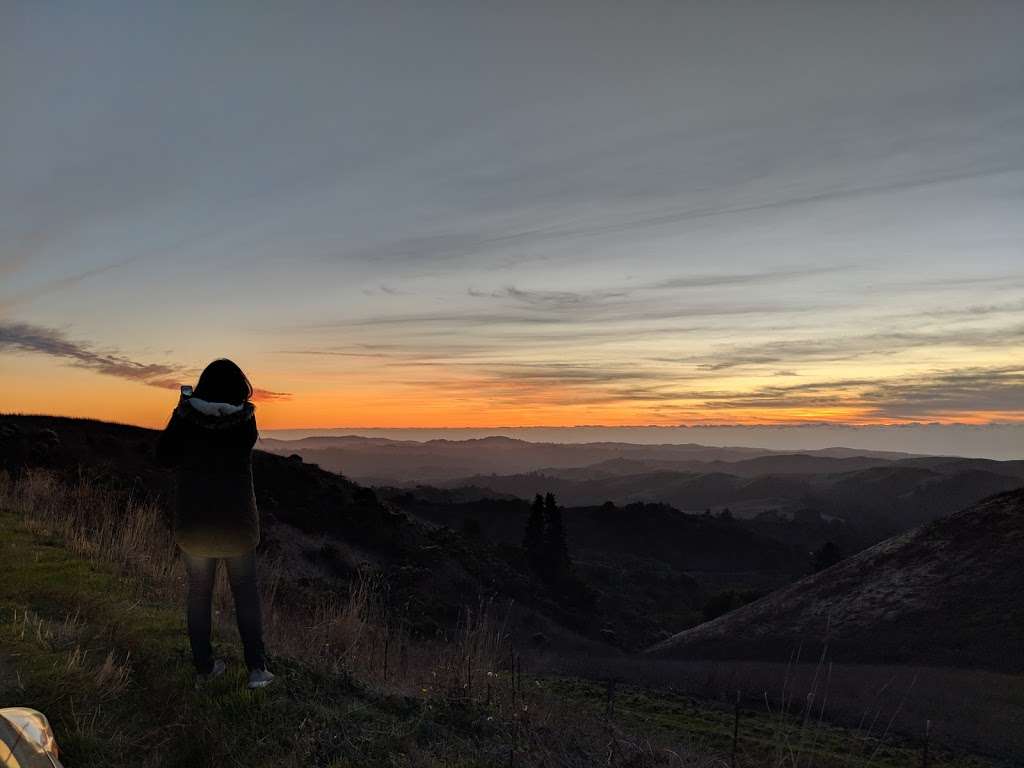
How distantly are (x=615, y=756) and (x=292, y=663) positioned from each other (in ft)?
9.32

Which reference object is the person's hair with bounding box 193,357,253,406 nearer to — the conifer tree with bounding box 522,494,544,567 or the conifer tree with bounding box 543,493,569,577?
the conifer tree with bounding box 543,493,569,577

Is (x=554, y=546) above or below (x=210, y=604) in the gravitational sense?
below

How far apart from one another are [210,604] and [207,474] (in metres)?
0.98

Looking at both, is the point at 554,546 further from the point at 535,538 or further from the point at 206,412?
the point at 206,412

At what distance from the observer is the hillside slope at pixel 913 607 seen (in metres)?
26.2

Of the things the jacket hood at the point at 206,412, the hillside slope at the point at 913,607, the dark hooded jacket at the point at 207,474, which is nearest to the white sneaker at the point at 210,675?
the dark hooded jacket at the point at 207,474

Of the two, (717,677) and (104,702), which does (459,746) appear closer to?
(104,702)

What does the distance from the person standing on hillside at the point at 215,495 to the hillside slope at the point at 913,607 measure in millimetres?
27573

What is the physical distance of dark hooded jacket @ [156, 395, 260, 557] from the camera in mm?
4715

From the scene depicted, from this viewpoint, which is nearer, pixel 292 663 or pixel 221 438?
pixel 221 438

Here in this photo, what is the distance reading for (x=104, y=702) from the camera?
4.43 m

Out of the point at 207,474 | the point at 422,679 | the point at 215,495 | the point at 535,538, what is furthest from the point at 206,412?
the point at 535,538

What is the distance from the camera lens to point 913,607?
97.0ft

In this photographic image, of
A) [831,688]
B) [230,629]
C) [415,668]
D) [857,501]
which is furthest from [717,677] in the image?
[857,501]
